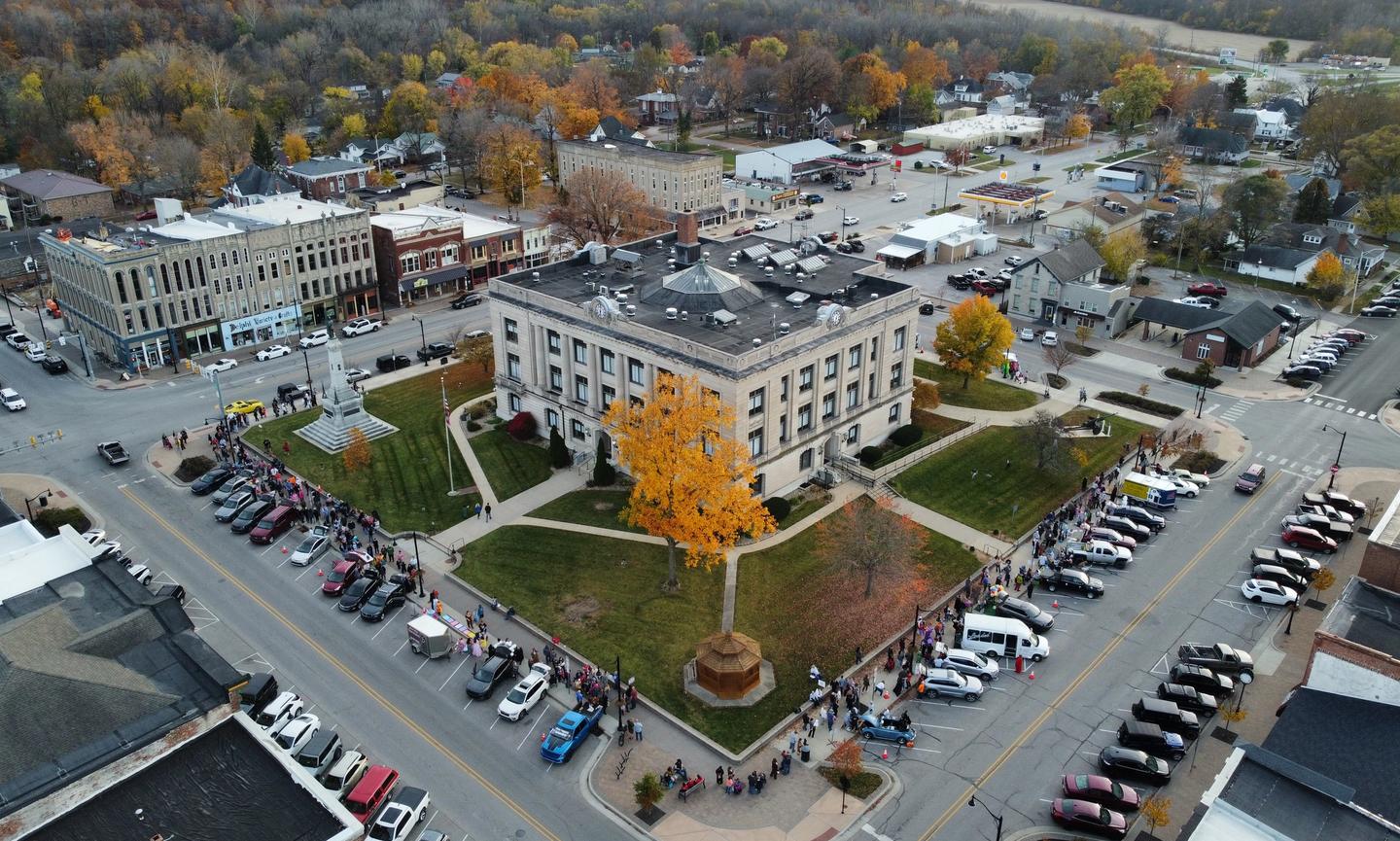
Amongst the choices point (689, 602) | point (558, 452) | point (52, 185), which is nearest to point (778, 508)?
point (689, 602)

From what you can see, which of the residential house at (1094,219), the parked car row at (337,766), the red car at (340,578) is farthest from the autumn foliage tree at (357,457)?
the residential house at (1094,219)

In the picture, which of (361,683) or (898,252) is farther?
(898,252)

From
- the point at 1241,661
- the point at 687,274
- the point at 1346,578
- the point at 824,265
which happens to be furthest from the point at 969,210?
the point at 1241,661

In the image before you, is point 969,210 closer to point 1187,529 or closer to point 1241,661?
point 1187,529

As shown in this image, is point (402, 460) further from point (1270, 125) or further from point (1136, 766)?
point (1270, 125)

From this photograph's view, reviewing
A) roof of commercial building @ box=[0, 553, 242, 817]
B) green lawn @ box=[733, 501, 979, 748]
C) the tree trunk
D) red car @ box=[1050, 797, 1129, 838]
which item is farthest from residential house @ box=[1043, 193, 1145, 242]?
roof of commercial building @ box=[0, 553, 242, 817]

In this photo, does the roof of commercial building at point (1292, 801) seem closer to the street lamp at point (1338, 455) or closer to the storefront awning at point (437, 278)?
the street lamp at point (1338, 455)
